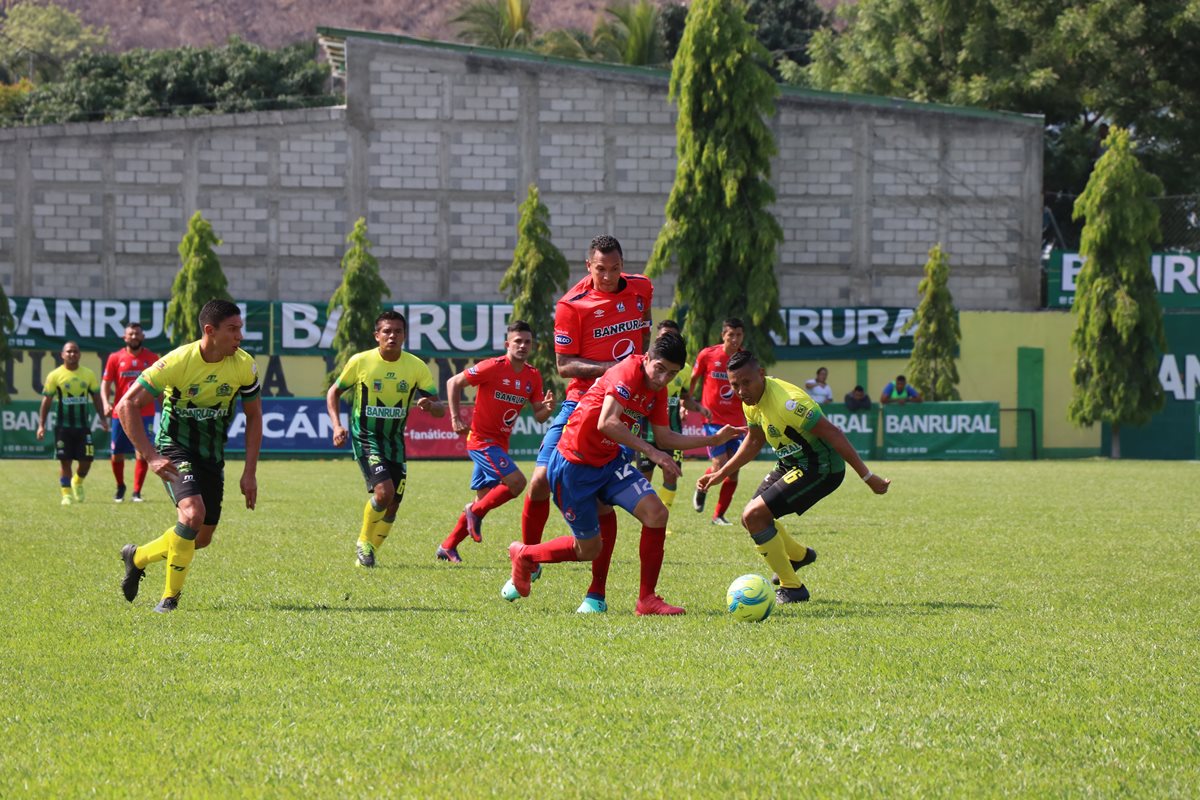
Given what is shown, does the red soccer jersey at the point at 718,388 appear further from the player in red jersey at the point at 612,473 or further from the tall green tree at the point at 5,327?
Answer: the tall green tree at the point at 5,327

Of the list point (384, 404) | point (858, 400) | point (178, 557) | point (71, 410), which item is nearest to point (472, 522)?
point (384, 404)

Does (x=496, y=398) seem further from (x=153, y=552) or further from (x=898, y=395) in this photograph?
(x=898, y=395)

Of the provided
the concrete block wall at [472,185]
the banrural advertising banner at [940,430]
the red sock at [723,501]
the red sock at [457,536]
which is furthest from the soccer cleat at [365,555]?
the concrete block wall at [472,185]

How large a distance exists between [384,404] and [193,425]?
10.1 ft

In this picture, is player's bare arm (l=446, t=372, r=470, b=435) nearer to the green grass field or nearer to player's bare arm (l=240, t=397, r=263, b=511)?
the green grass field

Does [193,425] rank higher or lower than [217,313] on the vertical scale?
lower

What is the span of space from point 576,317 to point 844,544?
468cm

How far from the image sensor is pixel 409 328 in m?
39.2

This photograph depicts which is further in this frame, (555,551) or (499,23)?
(499,23)

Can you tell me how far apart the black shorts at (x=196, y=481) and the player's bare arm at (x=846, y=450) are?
3.76 metres

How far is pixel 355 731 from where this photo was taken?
5.92 meters

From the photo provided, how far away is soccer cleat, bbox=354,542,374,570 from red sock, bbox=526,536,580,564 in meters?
2.73

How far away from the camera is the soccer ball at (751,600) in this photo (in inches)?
352

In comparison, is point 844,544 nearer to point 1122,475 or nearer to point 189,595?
point 189,595
